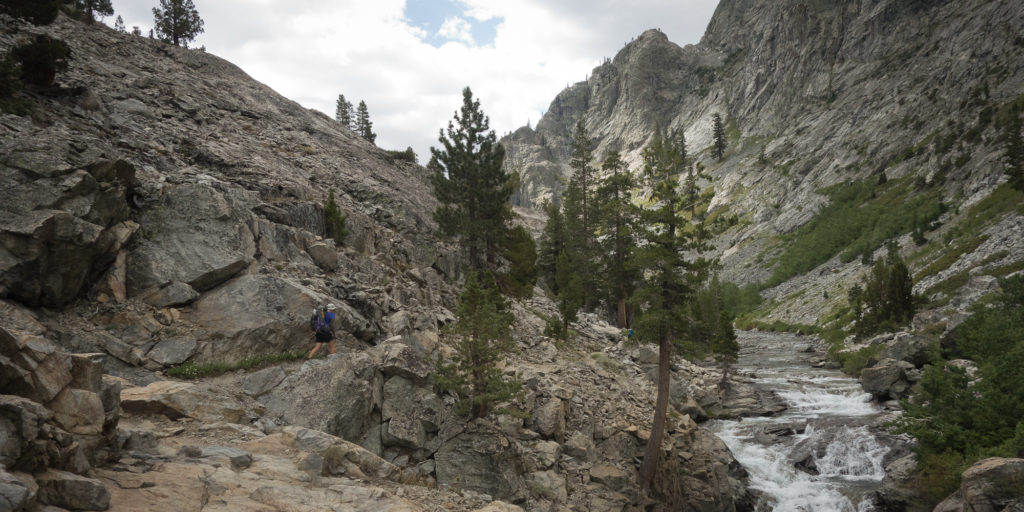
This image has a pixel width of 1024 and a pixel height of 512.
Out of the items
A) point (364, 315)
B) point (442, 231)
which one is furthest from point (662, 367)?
point (442, 231)

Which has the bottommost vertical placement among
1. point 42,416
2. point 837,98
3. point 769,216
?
point 42,416

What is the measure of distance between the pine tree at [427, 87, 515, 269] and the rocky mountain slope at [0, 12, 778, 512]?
3.54 metres

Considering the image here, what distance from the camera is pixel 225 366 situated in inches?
511

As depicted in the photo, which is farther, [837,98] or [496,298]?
[837,98]

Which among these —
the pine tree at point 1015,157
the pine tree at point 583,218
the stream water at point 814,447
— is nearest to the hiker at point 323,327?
the stream water at point 814,447

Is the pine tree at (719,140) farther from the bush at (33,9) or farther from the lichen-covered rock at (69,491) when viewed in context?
the lichen-covered rock at (69,491)

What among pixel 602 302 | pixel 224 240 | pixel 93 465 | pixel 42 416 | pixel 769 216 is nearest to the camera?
pixel 42 416

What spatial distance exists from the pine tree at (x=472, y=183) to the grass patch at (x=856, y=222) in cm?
5453

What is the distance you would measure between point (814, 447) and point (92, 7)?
64802 mm

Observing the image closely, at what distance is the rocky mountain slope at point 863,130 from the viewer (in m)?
52.6

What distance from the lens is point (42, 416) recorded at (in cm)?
575

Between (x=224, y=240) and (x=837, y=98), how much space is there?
5642 inches

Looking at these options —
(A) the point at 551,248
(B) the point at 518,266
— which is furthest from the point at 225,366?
(A) the point at 551,248

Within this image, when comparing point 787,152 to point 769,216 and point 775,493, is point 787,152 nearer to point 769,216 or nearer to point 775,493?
point 769,216
